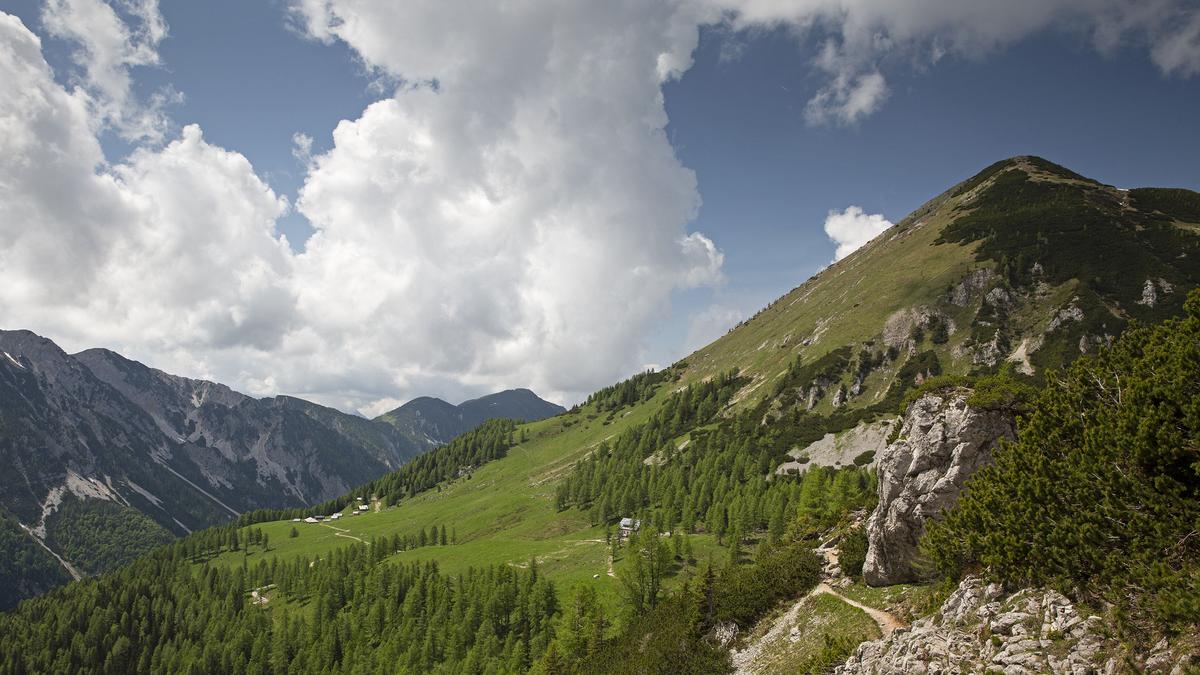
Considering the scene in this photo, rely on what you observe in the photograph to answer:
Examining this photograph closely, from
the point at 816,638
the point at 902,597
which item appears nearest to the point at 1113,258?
the point at 902,597

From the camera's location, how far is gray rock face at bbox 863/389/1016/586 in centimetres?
4131

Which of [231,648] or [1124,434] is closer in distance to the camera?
[1124,434]

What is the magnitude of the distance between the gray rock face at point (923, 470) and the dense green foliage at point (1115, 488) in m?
7.93

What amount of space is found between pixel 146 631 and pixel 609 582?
166066 millimetres

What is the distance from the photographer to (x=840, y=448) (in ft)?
486

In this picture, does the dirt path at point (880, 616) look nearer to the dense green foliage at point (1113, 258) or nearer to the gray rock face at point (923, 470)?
the gray rock face at point (923, 470)

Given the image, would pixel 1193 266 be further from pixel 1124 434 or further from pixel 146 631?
pixel 146 631

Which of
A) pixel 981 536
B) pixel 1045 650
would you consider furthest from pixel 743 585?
pixel 1045 650

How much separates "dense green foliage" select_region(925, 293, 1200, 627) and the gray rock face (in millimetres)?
7931

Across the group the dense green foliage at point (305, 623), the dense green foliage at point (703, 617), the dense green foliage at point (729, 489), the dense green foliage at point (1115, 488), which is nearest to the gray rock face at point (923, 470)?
the dense green foliage at point (1115, 488)

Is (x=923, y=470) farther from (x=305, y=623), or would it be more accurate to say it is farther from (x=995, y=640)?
(x=305, y=623)

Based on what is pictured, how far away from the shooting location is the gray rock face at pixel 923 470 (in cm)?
4131

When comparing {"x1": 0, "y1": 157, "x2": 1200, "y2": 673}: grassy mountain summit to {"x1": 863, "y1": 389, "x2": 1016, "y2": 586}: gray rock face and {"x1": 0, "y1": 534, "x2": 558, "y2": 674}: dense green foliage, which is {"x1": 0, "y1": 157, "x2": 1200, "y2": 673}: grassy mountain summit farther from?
{"x1": 863, "y1": 389, "x2": 1016, "y2": 586}: gray rock face

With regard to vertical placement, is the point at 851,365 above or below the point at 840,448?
above
